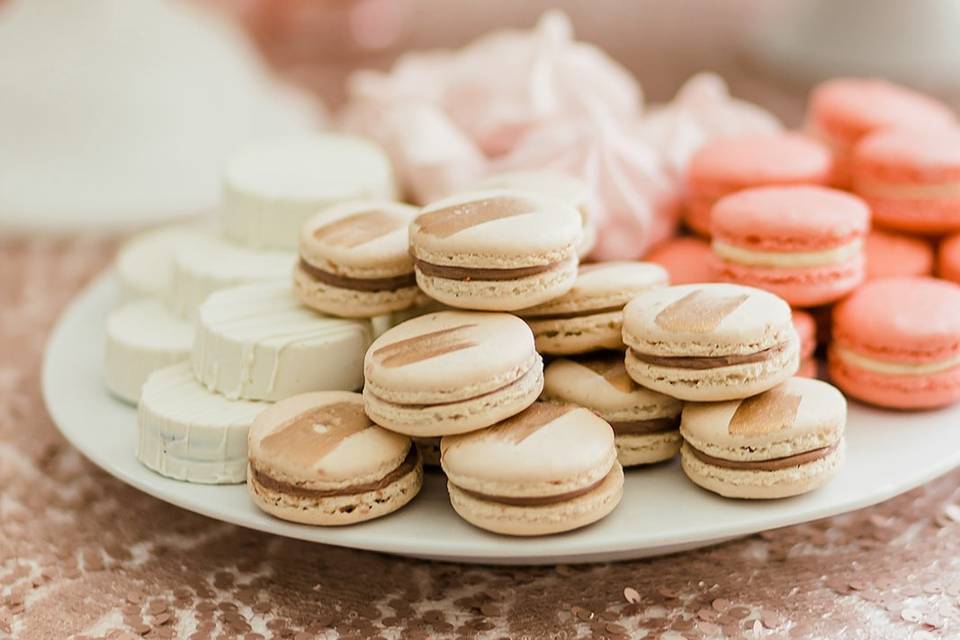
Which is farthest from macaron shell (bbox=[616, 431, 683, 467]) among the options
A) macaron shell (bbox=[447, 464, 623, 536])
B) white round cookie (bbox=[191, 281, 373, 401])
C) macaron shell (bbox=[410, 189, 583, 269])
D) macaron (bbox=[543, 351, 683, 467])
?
white round cookie (bbox=[191, 281, 373, 401])

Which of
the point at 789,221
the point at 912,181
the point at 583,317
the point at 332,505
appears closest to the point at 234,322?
the point at 332,505

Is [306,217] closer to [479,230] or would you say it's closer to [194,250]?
[194,250]

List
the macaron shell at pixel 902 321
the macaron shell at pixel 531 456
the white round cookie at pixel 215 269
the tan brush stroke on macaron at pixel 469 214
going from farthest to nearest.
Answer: the white round cookie at pixel 215 269
the macaron shell at pixel 902 321
the tan brush stroke on macaron at pixel 469 214
the macaron shell at pixel 531 456

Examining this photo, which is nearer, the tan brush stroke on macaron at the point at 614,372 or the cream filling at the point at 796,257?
the tan brush stroke on macaron at the point at 614,372

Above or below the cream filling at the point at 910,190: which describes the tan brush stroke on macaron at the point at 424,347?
below

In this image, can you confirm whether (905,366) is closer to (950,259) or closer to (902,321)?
(902,321)

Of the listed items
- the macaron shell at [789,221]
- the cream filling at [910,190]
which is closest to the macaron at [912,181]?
the cream filling at [910,190]

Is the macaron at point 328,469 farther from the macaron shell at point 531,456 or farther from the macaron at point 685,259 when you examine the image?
the macaron at point 685,259
